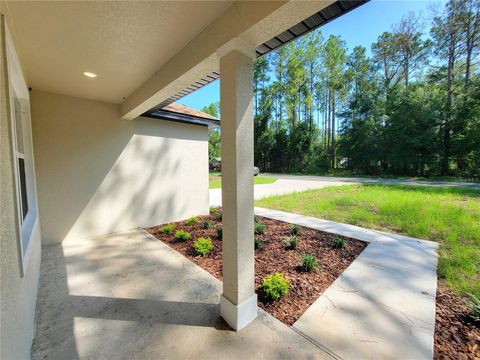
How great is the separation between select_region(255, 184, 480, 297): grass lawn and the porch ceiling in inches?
161

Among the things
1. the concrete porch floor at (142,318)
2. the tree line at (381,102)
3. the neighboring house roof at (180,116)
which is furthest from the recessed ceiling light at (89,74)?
the tree line at (381,102)

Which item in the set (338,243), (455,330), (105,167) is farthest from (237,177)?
(105,167)

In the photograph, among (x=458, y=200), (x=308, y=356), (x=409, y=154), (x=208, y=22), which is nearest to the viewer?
(x=308, y=356)

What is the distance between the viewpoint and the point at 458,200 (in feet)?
20.2

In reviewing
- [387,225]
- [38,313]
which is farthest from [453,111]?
[38,313]

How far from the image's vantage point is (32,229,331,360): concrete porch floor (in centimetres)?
161

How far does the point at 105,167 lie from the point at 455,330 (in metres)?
5.46

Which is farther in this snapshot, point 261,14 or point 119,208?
point 119,208

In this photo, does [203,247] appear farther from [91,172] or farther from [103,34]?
[103,34]

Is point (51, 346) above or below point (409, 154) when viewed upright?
below

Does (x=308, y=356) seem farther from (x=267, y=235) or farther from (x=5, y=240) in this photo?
(x=267, y=235)

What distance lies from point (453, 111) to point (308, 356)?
62.5ft

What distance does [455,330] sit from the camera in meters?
1.83

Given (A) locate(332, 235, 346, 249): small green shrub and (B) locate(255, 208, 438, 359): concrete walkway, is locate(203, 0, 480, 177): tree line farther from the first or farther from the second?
(B) locate(255, 208, 438, 359): concrete walkway
